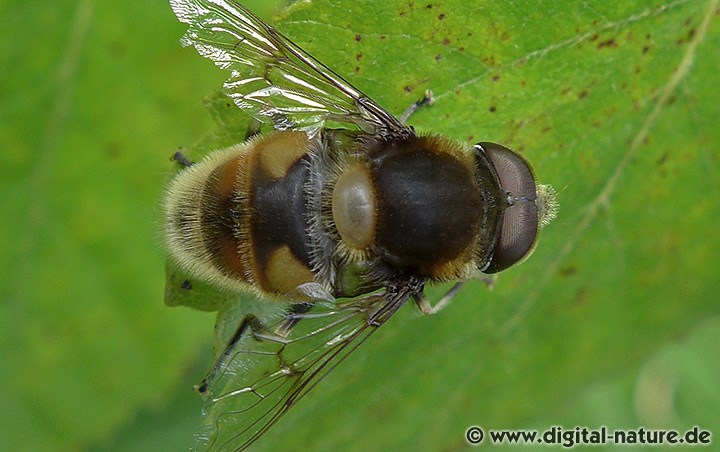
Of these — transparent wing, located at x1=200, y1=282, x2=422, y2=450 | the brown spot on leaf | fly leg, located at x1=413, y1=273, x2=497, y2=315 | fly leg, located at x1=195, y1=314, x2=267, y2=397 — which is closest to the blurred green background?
the brown spot on leaf

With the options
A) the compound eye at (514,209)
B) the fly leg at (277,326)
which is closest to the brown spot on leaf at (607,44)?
the compound eye at (514,209)

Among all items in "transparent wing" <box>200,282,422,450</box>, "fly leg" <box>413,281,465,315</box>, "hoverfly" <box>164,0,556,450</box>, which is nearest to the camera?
"hoverfly" <box>164,0,556,450</box>

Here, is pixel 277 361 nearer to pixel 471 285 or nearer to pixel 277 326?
pixel 277 326

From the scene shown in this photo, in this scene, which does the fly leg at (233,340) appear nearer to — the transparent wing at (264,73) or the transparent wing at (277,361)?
the transparent wing at (277,361)

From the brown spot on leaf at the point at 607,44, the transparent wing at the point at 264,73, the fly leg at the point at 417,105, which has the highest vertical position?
the brown spot on leaf at the point at 607,44

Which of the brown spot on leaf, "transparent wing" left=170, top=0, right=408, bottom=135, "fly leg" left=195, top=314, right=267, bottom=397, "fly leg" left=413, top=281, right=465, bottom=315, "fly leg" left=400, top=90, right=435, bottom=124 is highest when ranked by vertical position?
the brown spot on leaf

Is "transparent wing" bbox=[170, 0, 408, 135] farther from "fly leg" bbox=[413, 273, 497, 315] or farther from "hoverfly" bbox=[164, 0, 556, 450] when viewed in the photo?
"fly leg" bbox=[413, 273, 497, 315]

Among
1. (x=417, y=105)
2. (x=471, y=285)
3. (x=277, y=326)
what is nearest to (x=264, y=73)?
(x=417, y=105)
